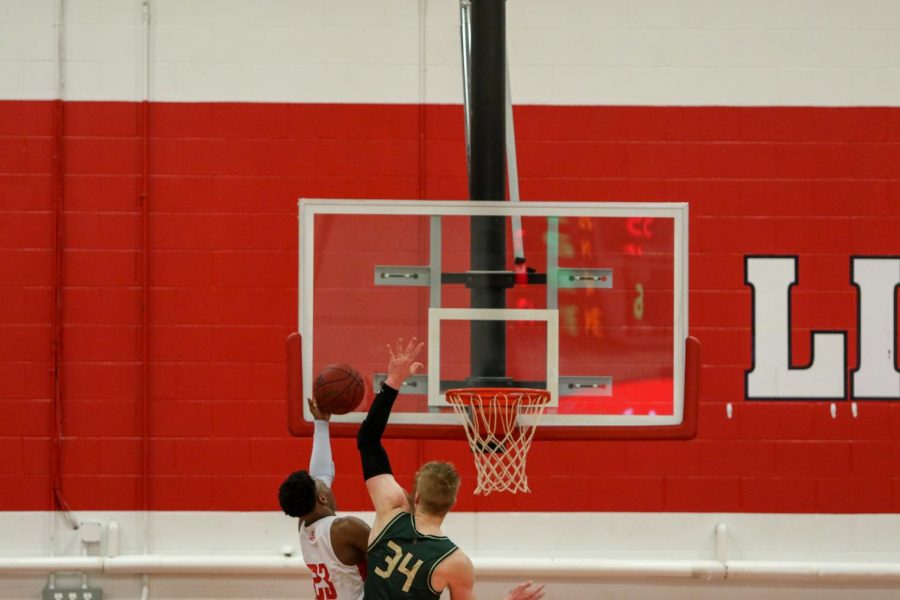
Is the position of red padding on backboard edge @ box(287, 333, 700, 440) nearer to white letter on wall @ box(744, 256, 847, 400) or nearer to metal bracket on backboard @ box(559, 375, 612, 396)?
metal bracket on backboard @ box(559, 375, 612, 396)

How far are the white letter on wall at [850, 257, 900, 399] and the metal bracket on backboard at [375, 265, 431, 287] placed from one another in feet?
9.72

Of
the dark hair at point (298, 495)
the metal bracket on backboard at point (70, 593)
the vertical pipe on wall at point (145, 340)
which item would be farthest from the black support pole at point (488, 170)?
the metal bracket on backboard at point (70, 593)

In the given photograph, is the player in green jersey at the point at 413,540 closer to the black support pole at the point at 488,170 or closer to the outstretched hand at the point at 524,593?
the outstretched hand at the point at 524,593

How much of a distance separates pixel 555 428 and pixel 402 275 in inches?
38.1

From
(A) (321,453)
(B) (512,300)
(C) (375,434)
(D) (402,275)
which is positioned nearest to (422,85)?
(D) (402,275)

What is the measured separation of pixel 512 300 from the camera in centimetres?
502

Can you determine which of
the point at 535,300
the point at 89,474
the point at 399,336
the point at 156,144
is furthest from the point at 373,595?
the point at 156,144

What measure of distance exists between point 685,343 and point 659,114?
2.10 metres

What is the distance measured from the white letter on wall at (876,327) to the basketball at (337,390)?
3484mm

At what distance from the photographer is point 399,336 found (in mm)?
4918

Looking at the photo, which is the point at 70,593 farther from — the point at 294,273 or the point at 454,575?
the point at 454,575

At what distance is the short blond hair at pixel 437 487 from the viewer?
12.5ft

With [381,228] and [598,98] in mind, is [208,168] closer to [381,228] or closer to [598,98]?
[381,228]

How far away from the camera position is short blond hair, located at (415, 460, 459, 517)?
3.81 meters
